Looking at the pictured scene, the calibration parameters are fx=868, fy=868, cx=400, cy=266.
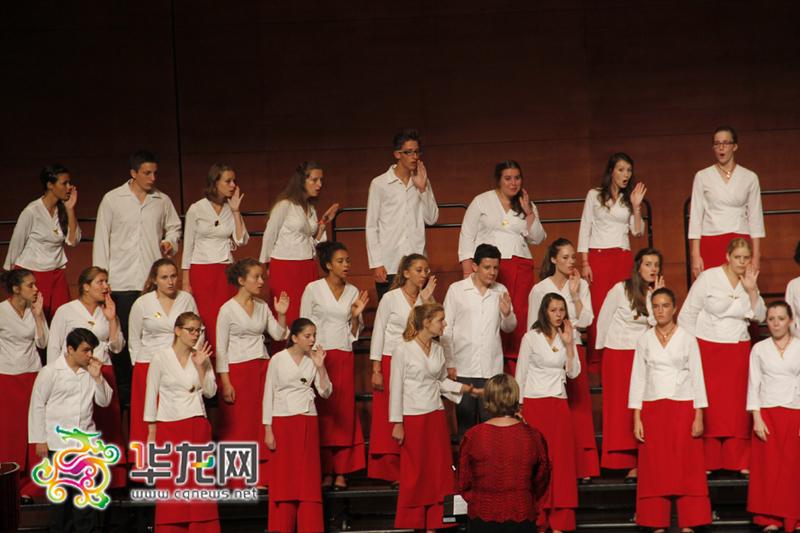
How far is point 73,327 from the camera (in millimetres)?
5312

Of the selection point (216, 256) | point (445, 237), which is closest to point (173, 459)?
point (216, 256)

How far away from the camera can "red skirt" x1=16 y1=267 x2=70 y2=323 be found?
5797mm

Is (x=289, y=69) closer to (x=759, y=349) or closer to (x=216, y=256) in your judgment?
(x=216, y=256)

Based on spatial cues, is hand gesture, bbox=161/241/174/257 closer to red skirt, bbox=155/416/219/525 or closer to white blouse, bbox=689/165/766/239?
red skirt, bbox=155/416/219/525

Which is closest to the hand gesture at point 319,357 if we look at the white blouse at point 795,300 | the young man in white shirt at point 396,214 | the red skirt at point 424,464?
the red skirt at point 424,464

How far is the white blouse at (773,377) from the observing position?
4.91 meters

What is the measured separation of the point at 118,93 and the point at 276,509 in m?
4.10

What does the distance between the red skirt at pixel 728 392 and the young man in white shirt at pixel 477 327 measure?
1.23 m

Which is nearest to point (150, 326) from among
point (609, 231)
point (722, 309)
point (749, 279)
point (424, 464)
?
point (424, 464)

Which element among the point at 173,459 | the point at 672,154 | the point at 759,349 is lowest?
the point at 173,459

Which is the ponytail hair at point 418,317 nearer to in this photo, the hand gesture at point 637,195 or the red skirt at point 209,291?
the red skirt at point 209,291

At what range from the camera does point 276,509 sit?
5.00m

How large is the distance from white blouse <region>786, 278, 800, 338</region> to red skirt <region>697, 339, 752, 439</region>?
29cm

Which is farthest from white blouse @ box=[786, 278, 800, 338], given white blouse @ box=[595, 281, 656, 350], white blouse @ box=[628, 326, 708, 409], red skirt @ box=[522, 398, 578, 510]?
red skirt @ box=[522, 398, 578, 510]
